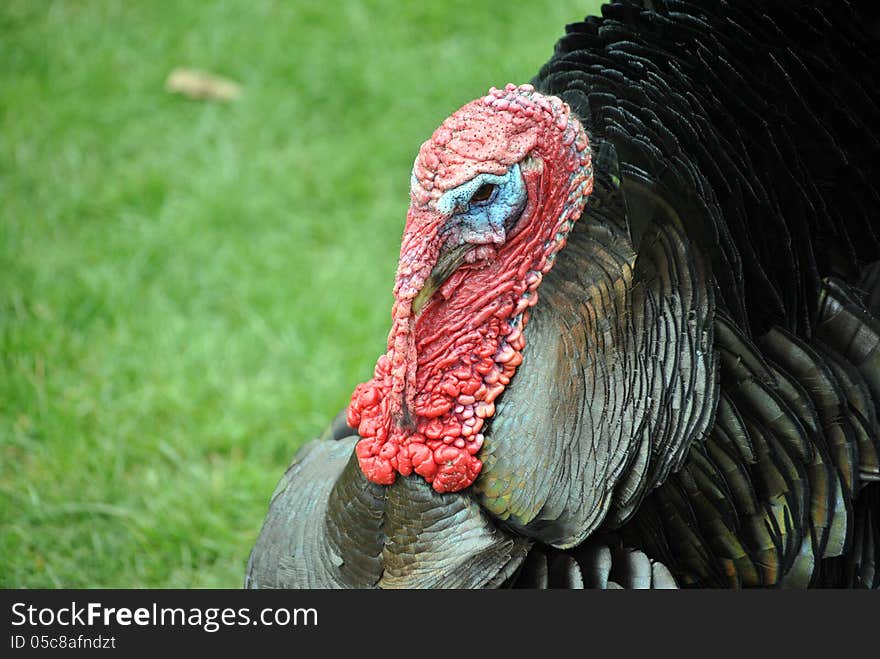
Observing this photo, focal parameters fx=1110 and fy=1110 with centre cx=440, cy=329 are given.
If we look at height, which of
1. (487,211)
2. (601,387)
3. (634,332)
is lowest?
(601,387)

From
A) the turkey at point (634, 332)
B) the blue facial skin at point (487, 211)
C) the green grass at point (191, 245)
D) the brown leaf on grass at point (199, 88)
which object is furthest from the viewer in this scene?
the brown leaf on grass at point (199, 88)

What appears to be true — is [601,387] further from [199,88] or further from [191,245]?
[199,88]

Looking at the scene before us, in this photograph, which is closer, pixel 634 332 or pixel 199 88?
pixel 634 332

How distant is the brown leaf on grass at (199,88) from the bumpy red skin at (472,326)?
10.4ft

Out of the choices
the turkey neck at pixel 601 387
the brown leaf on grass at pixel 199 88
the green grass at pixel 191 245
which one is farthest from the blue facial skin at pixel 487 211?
the brown leaf on grass at pixel 199 88

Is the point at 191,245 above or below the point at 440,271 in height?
below

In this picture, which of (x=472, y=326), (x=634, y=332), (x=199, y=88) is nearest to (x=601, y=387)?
(x=634, y=332)

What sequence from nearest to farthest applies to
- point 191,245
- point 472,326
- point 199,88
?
point 472,326
point 191,245
point 199,88

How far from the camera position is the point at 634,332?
6.62 feet

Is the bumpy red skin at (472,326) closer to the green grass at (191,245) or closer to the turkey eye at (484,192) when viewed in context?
the turkey eye at (484,192)

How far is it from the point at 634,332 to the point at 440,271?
15.1 inches

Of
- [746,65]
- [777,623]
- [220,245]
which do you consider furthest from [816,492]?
[220,245]

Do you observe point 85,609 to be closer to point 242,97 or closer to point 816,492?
point 816,492

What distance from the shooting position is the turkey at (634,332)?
1.96 meters
